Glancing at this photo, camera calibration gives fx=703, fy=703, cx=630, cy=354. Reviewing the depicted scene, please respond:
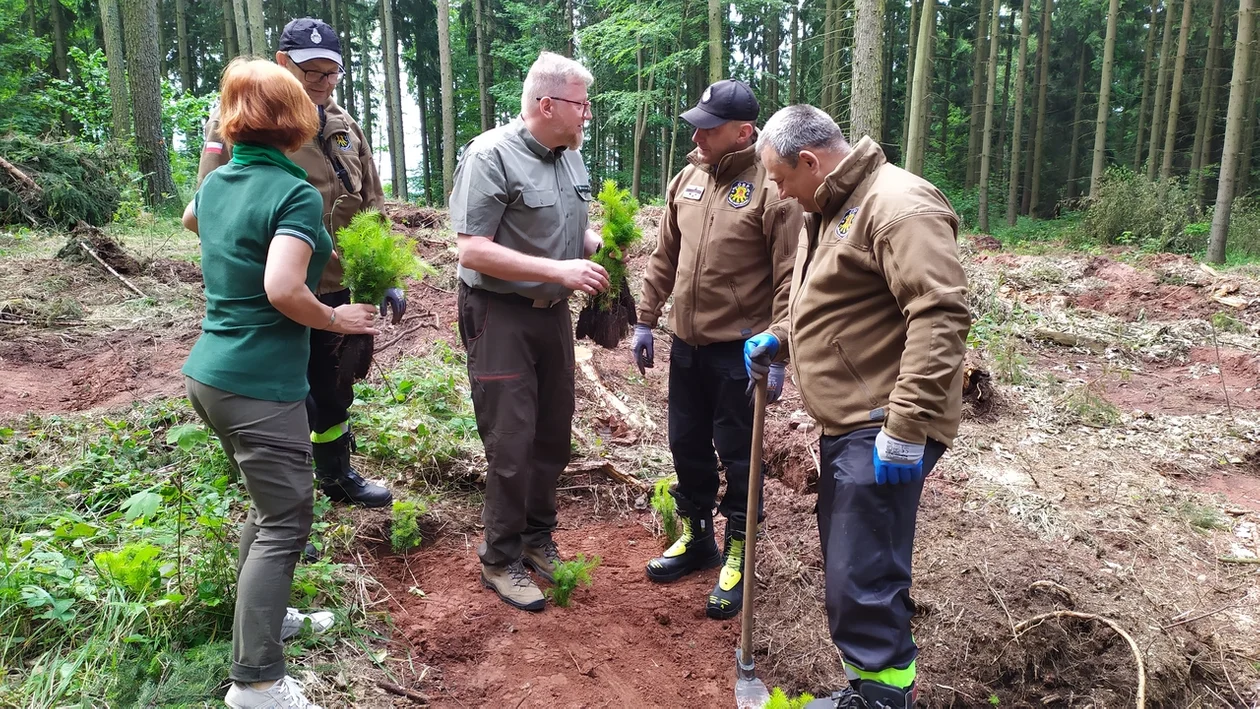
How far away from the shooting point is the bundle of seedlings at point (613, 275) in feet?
12.1

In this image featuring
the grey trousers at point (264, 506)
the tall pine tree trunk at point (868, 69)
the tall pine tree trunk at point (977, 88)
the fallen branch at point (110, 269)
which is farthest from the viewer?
the tall pine tree trunk at point (977, 88)

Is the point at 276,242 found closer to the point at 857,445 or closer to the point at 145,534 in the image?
the point at 145,534

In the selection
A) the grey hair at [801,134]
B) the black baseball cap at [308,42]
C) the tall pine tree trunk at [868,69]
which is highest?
the tall pine tree trunk at [868,69]

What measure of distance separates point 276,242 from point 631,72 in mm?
28079

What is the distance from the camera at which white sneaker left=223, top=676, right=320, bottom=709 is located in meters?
2.30

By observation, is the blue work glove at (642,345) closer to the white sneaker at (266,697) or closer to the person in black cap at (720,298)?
the person in black cap at (720,298)

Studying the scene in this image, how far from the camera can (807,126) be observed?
8.32ft

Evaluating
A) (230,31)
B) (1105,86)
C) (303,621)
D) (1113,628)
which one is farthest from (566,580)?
(230,31)

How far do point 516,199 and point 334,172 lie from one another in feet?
3.63

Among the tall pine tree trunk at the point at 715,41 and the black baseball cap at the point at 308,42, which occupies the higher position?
the tall pine tree trunk at the point at 715,41

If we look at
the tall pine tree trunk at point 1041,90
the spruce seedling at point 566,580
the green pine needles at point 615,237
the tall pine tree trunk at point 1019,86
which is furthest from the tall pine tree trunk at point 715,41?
the spruce seedling at point 566,580

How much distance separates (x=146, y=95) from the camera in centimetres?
1168

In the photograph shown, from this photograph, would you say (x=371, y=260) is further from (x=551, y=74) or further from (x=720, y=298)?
(x=720, y=298)

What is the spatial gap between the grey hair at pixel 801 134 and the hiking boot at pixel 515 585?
2.28 meters
